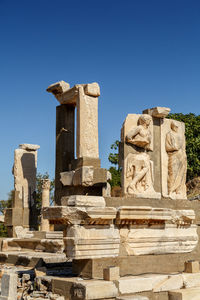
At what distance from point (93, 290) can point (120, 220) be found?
145 cm

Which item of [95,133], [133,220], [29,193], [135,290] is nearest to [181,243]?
[133,220]

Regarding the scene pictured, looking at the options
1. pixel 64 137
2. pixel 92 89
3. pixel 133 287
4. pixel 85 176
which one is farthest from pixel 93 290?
pixel 64 137

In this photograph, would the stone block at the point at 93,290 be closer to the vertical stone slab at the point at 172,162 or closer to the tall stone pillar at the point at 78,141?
the tall stone pillar at the point at 78,141

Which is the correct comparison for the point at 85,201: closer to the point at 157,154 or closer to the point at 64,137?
the point at 157,154

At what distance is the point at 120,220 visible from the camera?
6871mm

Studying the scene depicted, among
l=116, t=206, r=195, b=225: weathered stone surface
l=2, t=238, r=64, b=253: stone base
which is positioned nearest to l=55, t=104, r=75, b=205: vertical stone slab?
l=2, t=238, r=64, b=253: stone base

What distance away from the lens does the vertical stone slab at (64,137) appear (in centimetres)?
1037

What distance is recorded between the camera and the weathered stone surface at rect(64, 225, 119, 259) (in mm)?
6254

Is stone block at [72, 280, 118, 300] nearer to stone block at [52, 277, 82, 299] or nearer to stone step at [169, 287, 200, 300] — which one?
stone block at [52, 277, 82, 299]

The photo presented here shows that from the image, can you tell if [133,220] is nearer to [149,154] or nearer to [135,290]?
[135,290]

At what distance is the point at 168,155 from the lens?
8633 millimetres

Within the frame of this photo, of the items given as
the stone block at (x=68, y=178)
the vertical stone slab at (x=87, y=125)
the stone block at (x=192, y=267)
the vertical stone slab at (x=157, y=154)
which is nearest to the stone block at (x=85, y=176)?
the stone block at (x=68, y=178)

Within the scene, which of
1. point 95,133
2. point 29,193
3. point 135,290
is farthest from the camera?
point 29,193

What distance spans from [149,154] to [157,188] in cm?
73
